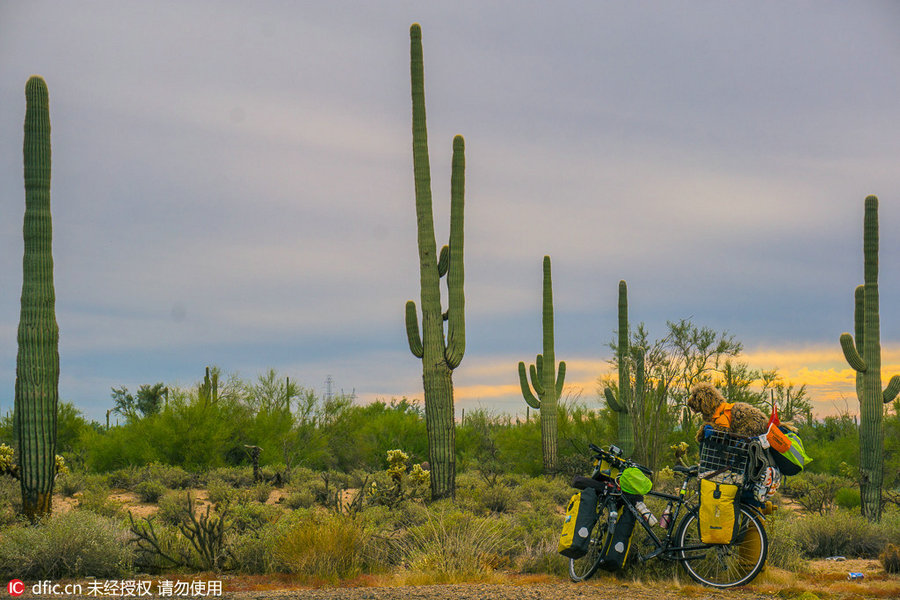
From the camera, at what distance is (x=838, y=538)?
522 inches

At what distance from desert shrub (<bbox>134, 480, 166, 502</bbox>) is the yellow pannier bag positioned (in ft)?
49.4

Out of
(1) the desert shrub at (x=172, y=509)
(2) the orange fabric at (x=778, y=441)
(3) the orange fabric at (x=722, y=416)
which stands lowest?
(1) the desert shrub at (x=172, y=509)

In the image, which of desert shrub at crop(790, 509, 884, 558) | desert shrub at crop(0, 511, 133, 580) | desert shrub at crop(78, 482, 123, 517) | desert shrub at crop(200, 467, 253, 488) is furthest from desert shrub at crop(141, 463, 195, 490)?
desert shrub at crop(790, 509, 884, 558)

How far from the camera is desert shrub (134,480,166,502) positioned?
19.3m

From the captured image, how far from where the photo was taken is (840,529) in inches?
523

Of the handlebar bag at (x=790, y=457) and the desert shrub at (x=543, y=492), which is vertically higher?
the handlebar bag at (x=790, y=457)

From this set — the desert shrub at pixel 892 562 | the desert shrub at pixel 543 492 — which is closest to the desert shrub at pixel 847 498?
the desert shrub at pixel 543 492

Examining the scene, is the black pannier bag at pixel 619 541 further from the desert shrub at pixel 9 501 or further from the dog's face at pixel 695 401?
the desert shrub at pixel 9 501

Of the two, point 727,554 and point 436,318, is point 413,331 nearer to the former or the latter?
point 436,318

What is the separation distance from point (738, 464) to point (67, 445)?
99.1 ft

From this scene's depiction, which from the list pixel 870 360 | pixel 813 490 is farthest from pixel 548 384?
pixel 870 360

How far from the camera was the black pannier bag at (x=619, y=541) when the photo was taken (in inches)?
338

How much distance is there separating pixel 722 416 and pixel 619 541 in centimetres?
176

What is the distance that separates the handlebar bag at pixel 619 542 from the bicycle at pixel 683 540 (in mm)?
37
